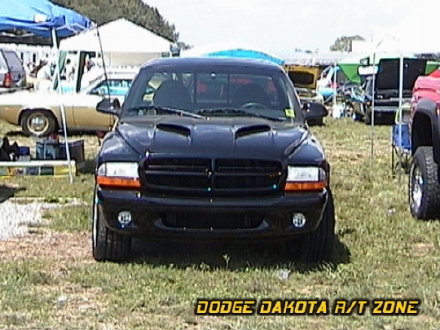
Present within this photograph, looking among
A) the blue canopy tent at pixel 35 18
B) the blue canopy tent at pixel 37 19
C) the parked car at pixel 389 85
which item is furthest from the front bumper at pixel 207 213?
the parked car at pixel 389 85

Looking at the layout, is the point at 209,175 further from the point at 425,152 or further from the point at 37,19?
the point at 37,19

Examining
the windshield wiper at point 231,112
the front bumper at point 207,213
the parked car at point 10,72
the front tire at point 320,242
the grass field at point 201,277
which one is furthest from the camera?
the parked car at point 10,72

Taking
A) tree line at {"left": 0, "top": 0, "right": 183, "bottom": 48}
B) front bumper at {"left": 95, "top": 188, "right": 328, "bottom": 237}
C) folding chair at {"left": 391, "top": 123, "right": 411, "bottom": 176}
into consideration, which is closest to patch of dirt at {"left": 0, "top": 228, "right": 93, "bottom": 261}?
front bumper at {"left": 95, "top": 188, "right": 328, "bottom": 237}

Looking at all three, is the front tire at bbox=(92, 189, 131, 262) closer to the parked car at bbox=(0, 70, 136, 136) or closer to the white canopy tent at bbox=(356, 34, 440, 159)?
the white canopy tent at bbox=(356, 34, 440, 159)

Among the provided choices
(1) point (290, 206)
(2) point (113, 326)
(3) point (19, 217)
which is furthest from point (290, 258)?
(3) point (19, 217)

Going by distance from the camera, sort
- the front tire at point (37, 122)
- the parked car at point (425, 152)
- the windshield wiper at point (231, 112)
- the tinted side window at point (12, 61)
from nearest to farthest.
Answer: the windshield wiper at point (231, 112), the parked car at point (425, 152), the front tire at point (37, 122), the tinted side window at point (12, 61)

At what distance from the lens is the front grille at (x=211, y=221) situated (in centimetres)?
648

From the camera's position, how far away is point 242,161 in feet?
21.2

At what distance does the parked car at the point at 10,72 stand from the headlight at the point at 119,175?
43.2ft

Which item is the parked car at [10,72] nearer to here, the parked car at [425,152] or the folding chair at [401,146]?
the folding chair at [401,146]

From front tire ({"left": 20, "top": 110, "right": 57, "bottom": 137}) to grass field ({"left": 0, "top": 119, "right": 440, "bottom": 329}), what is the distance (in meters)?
8.76

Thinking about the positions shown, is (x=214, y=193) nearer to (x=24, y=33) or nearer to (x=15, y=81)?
(x=24, y=33)

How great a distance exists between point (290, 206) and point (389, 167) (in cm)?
794

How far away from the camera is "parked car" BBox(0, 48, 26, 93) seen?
20.5m
